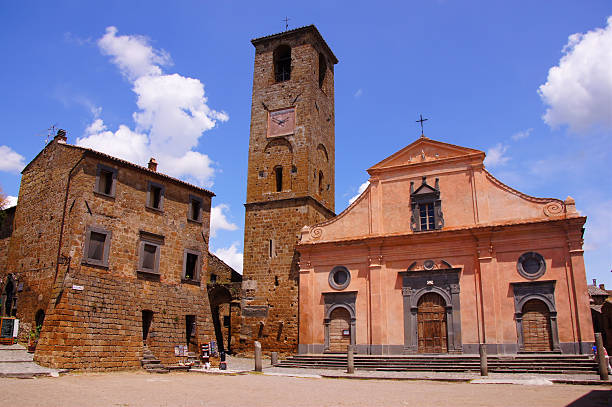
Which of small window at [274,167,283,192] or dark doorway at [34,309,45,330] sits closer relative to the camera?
dark doorway at [34,309,45,330]

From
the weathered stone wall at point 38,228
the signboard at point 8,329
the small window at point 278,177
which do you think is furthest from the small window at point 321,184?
the signboard at point 8,329

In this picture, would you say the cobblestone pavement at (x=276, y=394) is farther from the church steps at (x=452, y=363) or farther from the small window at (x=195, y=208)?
the small window at (x=195, y=208)

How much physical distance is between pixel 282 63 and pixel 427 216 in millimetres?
13538

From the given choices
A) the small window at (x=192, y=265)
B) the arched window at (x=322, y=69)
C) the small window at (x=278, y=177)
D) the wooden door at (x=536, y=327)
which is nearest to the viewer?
the wooden door at (x=536, y=327)

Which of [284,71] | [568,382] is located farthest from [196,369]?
[284,71]

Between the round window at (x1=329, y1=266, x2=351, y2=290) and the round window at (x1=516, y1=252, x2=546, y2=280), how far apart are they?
7.59 m

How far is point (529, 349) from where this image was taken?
20.2 metres

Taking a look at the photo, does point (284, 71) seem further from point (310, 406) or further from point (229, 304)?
point (310, 406)

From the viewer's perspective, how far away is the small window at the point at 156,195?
23562 mm

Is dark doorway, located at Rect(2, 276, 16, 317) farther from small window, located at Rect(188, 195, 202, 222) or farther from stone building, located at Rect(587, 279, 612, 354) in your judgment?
stone building, located at Rect(587, 279, 612, 354)

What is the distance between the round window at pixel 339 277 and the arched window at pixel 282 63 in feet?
39.4

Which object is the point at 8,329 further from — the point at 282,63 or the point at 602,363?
the point at 602,363

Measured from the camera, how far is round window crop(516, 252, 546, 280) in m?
20.9

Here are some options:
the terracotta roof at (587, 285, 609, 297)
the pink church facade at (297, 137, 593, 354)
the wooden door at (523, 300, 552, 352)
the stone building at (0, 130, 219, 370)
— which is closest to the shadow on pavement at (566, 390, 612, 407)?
the wooden door at (523, 300, 552, 352)
